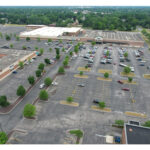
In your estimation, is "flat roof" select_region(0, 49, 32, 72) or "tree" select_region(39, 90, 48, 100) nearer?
"tree" select_region(39, 90, 48, 100)

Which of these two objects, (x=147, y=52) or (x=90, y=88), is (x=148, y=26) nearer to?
(x=147, y=52)

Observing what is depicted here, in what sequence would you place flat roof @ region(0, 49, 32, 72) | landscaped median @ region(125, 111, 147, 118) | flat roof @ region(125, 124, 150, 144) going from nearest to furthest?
flat roof @ region(125, 124, 150, 144)
landscaped median @ region(125, 111, 147, 118)
flat roof @ region(0, 49, 32, 72)

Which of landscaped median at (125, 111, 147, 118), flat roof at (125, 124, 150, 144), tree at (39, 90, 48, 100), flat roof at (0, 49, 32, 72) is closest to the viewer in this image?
flat roof at (125, 124, 150, 144)

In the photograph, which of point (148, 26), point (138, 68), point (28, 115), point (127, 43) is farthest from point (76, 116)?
point (148, 26)

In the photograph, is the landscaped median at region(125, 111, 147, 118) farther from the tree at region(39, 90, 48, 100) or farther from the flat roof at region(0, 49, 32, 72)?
the flat roof at region(0, 49, 32, 72)

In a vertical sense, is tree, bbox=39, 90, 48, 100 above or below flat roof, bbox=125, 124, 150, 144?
above

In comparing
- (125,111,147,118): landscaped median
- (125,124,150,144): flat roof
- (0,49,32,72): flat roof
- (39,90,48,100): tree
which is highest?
(0,49,32,72): flat roof

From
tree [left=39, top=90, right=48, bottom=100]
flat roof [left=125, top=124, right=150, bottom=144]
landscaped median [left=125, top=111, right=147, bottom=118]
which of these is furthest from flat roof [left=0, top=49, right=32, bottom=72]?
flat roof [left=125, top=124, right=150, bottom=144]

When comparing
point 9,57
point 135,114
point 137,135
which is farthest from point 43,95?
point 9,57
